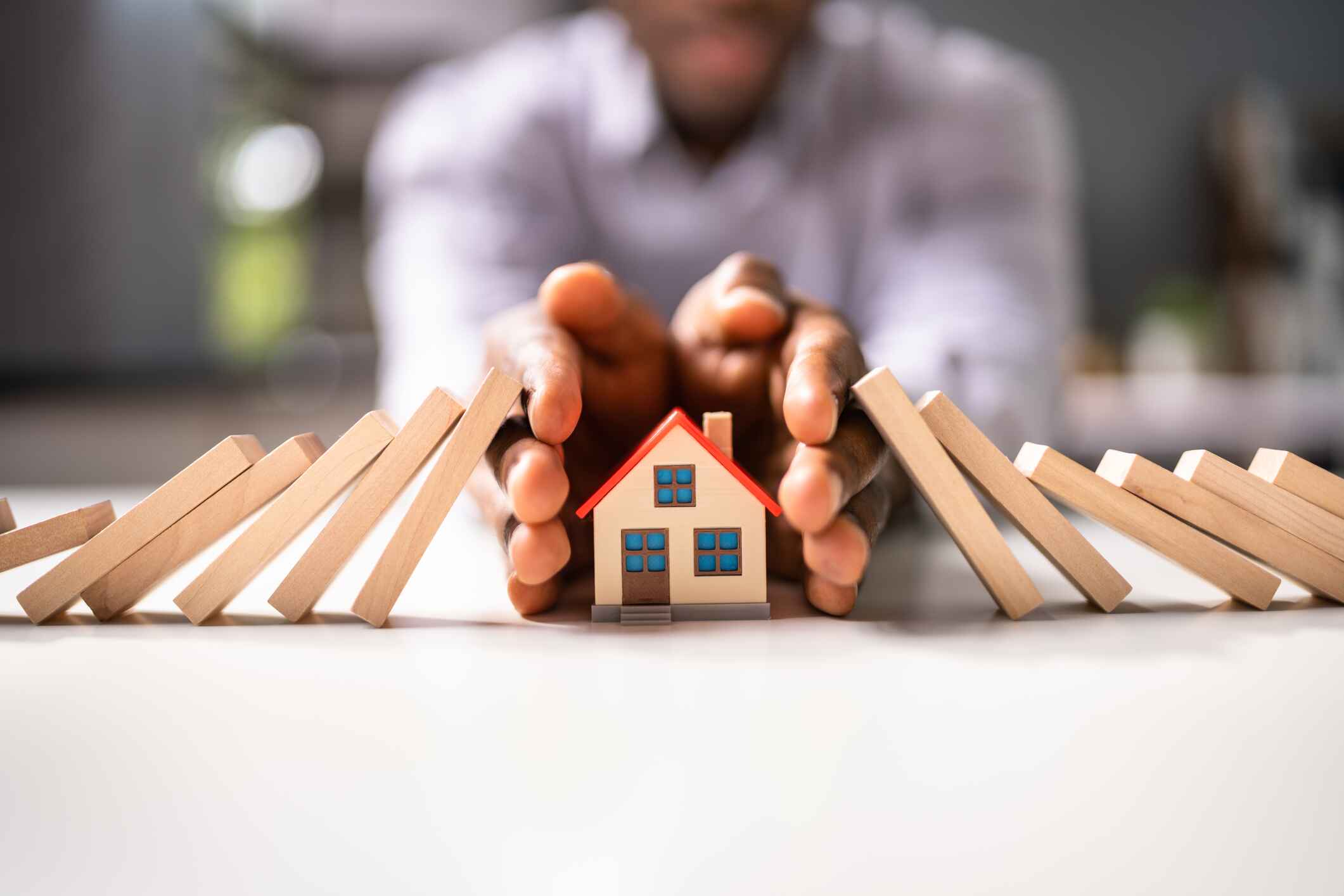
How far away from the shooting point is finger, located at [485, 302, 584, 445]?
0.45 m

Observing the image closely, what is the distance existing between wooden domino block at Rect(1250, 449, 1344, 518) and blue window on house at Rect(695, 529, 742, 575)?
295 millimetres

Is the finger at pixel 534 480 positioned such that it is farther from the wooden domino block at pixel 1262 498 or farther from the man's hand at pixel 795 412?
the wooden domino block at pixel 1262 498

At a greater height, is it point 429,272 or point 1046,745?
point 429,272

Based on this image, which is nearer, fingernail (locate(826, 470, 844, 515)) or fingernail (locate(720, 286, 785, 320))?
fingernail (locate(826, 470, 844, 515))

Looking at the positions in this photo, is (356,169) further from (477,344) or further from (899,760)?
(899,760)

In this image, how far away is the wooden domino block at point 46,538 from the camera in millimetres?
511

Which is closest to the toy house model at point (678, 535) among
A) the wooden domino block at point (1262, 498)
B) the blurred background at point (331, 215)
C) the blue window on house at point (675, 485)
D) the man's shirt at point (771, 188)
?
the blue window on house at point (675, 485)

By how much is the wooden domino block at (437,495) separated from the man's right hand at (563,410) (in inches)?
0.5

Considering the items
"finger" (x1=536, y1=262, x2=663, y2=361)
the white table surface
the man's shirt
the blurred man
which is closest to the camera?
the white table surface

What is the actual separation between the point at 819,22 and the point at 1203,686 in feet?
4.77

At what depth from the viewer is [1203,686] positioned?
1.25ft

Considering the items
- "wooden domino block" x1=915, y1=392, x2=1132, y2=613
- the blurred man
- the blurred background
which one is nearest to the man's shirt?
the blurred man

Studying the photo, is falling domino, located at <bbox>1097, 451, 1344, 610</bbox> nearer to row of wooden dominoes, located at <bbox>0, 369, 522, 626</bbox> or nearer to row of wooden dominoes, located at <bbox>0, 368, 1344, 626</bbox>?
row of wooden dominoes, located at <bbox>0, 368, 1344, 626</bbox>

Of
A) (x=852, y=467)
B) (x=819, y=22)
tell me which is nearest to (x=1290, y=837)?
(x=852, y=467)
